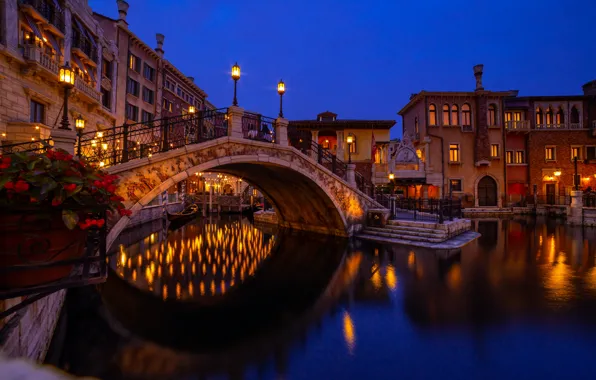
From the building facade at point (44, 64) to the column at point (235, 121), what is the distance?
5968mm

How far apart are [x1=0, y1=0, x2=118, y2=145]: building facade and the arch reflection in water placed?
5.58m

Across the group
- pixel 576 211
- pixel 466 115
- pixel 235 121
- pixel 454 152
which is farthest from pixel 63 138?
pixel 466 115

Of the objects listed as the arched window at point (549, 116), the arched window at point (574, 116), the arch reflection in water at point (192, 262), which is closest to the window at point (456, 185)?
the arched window at point (549, 116)

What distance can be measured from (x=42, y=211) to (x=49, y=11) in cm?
2027

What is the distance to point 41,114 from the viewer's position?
51.9ft

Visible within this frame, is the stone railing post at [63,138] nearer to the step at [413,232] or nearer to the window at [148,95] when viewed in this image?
the step at [413,232]

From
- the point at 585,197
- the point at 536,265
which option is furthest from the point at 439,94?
the point at 536,265

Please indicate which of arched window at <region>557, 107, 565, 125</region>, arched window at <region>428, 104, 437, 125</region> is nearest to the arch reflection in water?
arched window at <region>428, 104, 437, 125</region>

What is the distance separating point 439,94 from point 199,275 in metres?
28.7

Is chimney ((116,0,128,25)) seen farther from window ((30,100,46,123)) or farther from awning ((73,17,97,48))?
window ((30,100,46,123))

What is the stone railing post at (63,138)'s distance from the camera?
579 cm

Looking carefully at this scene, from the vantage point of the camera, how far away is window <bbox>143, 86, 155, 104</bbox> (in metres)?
29.1

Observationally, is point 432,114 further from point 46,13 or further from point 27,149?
point 27,149

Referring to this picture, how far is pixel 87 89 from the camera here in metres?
18.9
